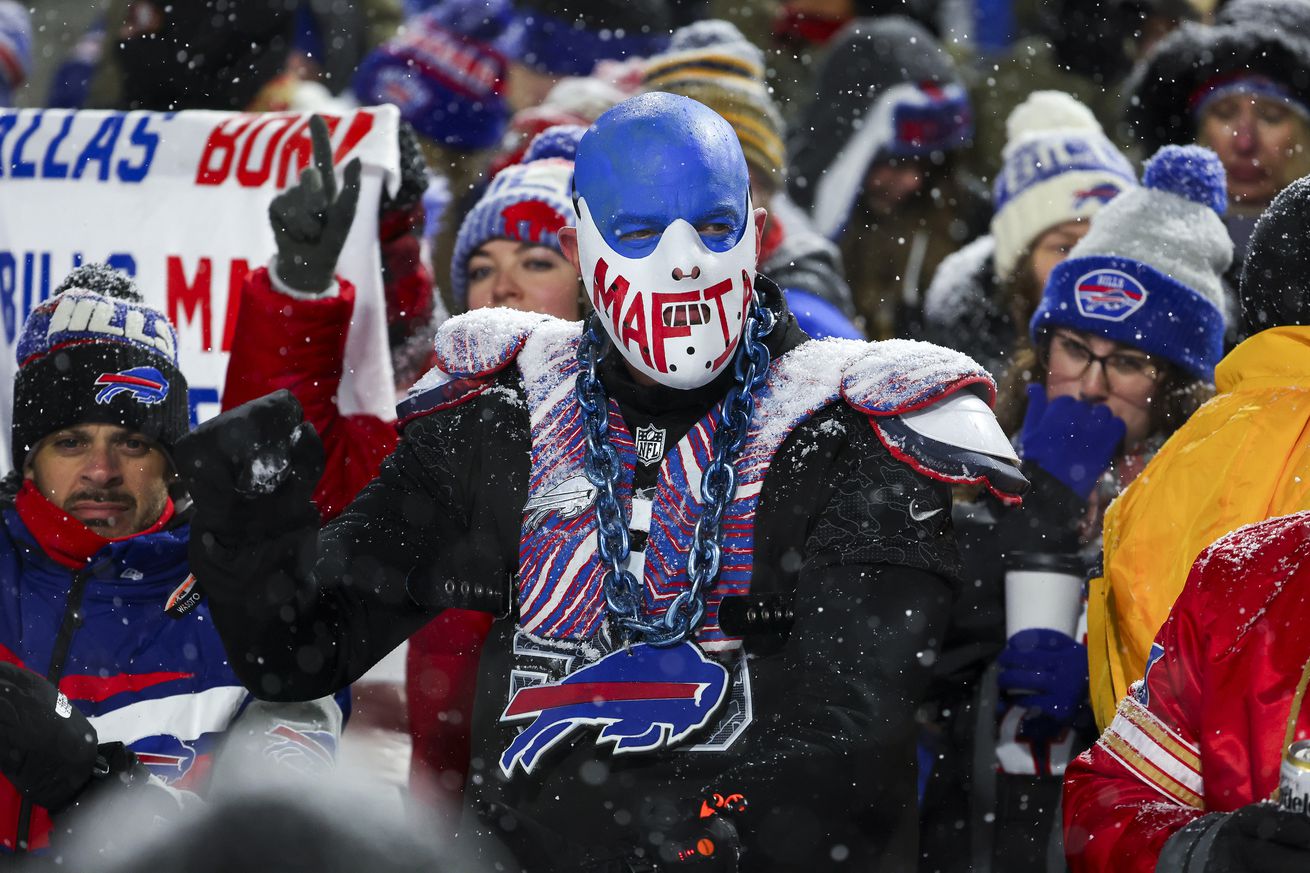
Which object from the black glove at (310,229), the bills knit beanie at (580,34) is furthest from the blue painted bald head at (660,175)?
the bills knit beanie at (580,34)

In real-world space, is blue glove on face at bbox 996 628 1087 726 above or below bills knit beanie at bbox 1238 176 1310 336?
below

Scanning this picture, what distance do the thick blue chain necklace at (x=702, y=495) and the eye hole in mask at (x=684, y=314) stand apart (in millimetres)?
137

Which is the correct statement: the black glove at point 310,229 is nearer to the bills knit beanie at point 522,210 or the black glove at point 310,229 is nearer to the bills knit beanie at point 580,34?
the bills knit beanie at point 522,210

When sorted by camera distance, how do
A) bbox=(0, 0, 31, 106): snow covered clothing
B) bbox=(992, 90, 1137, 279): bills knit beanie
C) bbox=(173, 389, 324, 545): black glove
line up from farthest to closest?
1. bbox=(0, 0, 31, 106): snow covered clothing
2. bbox=(992, 90, 1137, 279): bills knit beanie
3. bbox=(173, 389, 324, 545): black glove

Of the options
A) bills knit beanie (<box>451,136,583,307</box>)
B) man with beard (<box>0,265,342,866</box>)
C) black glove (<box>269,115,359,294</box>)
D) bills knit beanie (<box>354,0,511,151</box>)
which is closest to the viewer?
man with beard (<box>0,265,342,866</box>)

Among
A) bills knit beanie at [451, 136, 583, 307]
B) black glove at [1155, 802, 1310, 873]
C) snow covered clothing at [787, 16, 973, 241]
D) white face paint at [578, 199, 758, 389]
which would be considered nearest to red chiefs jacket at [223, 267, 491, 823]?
bills knit beanie at [451, 136, 583, 307]

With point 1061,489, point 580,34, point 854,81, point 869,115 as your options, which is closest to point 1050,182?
point 869,115

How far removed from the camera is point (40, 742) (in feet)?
12.3

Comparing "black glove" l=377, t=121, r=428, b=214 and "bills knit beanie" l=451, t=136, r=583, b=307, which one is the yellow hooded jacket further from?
"black glove" l=377, t=121, r=428, b=214

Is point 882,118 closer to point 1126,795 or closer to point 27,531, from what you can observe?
point 27,531

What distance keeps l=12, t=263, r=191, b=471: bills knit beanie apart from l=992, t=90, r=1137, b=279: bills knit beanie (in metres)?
3.08

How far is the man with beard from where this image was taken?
12.6ft

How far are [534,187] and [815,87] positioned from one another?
3.11 m

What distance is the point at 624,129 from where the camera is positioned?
Result: 3.44 metres
